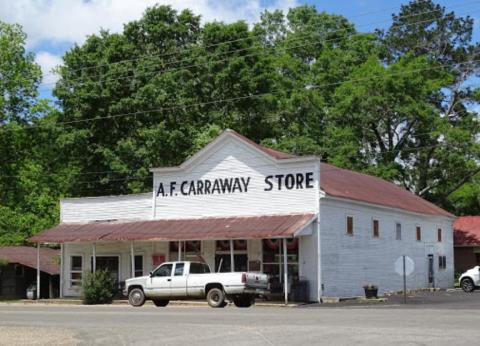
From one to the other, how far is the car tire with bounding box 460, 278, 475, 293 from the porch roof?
Answer: 1365 centimetres

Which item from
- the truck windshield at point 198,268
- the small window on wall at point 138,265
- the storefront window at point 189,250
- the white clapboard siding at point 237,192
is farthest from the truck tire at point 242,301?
the small window on wall at point 138,265

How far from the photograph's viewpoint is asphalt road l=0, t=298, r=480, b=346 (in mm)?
15047

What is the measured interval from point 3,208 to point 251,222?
28260 mm

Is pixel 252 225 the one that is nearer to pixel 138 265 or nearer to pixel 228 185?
pixel 228 185

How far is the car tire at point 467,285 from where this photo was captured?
43000mm

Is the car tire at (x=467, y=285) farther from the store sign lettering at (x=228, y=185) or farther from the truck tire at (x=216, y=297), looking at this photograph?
the truck tire at (x=216, y=297)

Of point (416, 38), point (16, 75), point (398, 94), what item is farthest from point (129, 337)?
point (416, 38)

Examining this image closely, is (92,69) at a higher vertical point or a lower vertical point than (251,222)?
higher

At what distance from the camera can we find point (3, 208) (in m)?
57.1

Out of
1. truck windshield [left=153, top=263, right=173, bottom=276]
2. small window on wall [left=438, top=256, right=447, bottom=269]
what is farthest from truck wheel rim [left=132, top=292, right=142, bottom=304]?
small window on wall [left=438, top=256, right=447, bottom=269]

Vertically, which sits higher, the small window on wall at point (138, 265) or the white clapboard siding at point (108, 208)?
the white clapboard siding at point (108, 208)

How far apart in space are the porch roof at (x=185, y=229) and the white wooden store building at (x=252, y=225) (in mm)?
60

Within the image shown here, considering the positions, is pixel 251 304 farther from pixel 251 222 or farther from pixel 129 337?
pixel 129 337

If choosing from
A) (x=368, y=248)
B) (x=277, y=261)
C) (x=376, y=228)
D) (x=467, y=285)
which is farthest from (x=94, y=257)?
(x=467, y=285)
